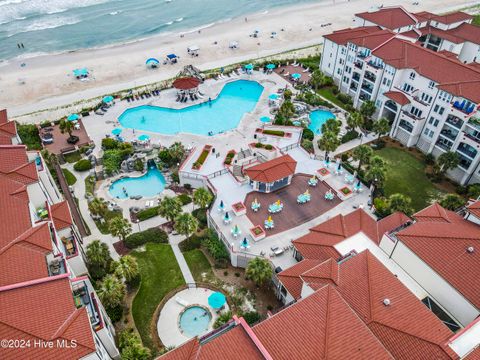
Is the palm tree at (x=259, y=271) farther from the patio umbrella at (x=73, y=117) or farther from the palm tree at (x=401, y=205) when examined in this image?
the patio umbrella at (x=73, y=117)

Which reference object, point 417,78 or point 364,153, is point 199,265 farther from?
point 417,78

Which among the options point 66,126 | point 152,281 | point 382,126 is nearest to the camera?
point 152,281

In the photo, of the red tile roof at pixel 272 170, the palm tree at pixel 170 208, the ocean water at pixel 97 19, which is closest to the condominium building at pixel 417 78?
the red tile roof at pixel 272 170

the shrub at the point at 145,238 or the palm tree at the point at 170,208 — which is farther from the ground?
the palm tree at the point at 170,208

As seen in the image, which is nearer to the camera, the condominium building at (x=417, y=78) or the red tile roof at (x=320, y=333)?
the red tile roof at (x=320, y=333)

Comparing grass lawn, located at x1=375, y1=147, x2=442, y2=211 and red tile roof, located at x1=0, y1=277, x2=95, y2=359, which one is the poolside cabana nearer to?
grass lawn, located at x1=375, y1=147, x2=442, y2=211

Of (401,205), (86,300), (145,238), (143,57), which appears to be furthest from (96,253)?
(143,57)

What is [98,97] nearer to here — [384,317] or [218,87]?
[218,87]

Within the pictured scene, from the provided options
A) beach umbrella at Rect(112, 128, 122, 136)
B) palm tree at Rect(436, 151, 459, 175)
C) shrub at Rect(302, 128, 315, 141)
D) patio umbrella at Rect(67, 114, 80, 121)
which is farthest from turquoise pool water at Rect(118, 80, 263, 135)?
palm tree at Rect(436, 151, 459, 175)

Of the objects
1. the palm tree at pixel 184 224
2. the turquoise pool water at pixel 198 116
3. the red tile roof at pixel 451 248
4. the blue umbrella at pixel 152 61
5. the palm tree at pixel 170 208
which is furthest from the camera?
the blue umbrella at pixel 152 61
